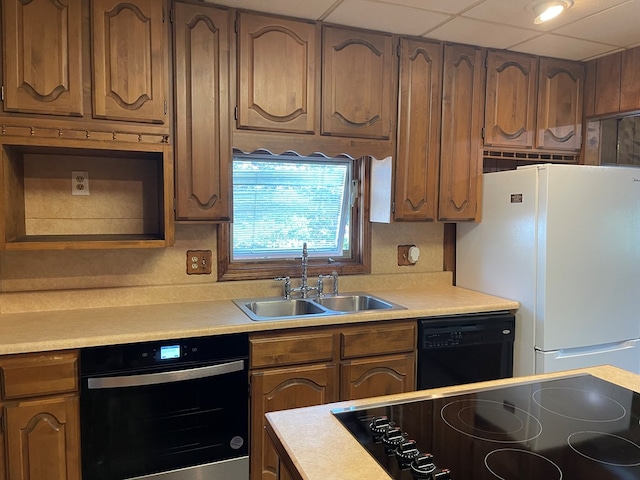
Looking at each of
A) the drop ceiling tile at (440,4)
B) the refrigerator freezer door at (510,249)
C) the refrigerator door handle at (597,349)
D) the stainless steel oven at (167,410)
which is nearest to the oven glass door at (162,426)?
the stainless steel oven at (167,410)

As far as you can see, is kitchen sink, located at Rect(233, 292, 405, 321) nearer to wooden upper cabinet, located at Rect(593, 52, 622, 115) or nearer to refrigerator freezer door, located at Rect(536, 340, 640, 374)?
refrigerator freezer door, located at Rect(536, 340, 640, 374)

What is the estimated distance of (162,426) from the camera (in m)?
1.99

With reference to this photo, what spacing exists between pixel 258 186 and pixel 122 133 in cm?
87

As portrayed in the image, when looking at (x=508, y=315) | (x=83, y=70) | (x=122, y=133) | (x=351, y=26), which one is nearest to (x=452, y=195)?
(x=508, y=315)

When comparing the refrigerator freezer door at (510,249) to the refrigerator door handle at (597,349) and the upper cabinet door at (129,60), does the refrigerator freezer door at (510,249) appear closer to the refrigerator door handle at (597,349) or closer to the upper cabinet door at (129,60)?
the refrigerator door handle at (597,349)

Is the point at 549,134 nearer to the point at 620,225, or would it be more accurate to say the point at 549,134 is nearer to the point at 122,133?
the point at 620,225

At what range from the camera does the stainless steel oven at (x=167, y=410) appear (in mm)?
1883

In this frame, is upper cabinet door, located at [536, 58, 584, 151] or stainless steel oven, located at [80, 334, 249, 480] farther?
upper cabinet door, located at [536, 58, 584, 151]

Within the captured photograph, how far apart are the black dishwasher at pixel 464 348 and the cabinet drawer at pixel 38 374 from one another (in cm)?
158

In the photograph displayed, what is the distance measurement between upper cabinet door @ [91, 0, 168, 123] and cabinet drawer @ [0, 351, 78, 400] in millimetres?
1025

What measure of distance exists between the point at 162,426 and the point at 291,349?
623 mm

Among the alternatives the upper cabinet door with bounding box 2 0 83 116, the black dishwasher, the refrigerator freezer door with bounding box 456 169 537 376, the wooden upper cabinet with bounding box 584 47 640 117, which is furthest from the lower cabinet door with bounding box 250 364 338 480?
the wooden upper cabinet with bounding box 584 47 640 117

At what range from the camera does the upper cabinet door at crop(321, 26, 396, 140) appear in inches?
98.0

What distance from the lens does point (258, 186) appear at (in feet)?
9.16
